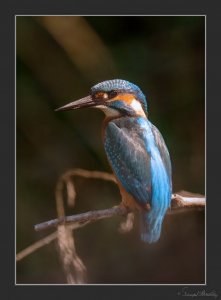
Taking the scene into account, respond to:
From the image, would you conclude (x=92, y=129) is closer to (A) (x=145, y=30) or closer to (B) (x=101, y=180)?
(B) (x=101, y=180)

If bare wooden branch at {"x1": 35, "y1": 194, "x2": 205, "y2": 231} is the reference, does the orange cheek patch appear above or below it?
above

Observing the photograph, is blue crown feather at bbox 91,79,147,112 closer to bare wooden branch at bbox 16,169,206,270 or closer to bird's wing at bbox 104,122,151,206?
bird's wing at bbox 104,122,151,206

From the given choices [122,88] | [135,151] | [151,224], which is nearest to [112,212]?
[151,224]

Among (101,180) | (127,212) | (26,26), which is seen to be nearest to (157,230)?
(127,212)

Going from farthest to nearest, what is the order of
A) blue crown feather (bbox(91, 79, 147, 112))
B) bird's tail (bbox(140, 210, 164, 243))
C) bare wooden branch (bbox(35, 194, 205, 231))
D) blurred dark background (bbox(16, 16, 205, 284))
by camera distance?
1. blurred dark background (bbox(16, 16, 205, 284))
2. blue crown feather (bbox(91, 79, 147, 112))
3. bird's tail (bbox(140, 210, 164, 243))
4. bare wooden branch (bbox(35, 194, 205, 231))

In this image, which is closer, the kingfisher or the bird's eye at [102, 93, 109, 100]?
the kingfisher

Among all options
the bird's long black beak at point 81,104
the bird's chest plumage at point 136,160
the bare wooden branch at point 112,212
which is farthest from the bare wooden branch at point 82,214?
the bird's long black beak at point 81,104

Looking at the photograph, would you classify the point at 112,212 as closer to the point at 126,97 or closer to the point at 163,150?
the point at 163,150

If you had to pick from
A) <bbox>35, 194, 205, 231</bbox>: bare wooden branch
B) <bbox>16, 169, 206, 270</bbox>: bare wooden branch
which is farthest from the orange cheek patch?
<bbox>35, 194, 205, 231</bbox>: bare wooden branch
